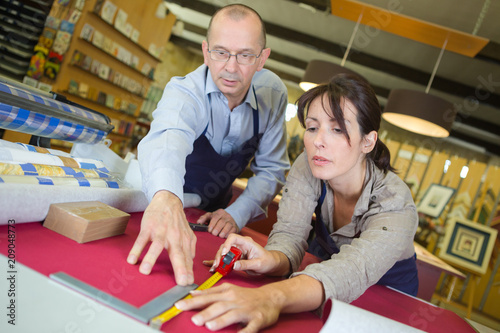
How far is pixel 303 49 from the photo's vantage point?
328 inches

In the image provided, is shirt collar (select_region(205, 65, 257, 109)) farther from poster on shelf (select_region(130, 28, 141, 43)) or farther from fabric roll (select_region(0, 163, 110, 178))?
poster on shelf (select_region(130, 28, 141, 43))

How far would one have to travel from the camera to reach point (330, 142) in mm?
1454

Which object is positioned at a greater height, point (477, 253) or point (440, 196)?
point (440, 196)

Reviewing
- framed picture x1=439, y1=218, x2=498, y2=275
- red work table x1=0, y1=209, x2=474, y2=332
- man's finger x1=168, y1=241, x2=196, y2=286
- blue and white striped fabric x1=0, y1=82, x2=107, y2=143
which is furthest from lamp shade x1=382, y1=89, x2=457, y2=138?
man's finger x1=168, y1=241, x2=196, y2=286

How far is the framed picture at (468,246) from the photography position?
5543 mm

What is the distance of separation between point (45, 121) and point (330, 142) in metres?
1.14

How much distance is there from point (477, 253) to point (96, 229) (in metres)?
6.17

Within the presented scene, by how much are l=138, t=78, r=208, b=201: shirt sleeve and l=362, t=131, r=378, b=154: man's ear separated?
0.73 m

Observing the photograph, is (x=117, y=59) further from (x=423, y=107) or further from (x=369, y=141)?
(x=369, y=141)

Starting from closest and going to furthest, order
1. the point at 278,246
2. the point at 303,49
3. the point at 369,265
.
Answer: the point at 369,265
the point at 278,246
the point at 303,49

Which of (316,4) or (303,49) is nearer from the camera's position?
(316,4)

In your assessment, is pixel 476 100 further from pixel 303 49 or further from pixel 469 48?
pixel 303 49

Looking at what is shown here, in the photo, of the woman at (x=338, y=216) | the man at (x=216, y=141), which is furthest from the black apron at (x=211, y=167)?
the woman at (x=338, y=216)

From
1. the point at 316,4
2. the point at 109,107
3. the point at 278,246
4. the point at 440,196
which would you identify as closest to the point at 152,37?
the point at 109,107
